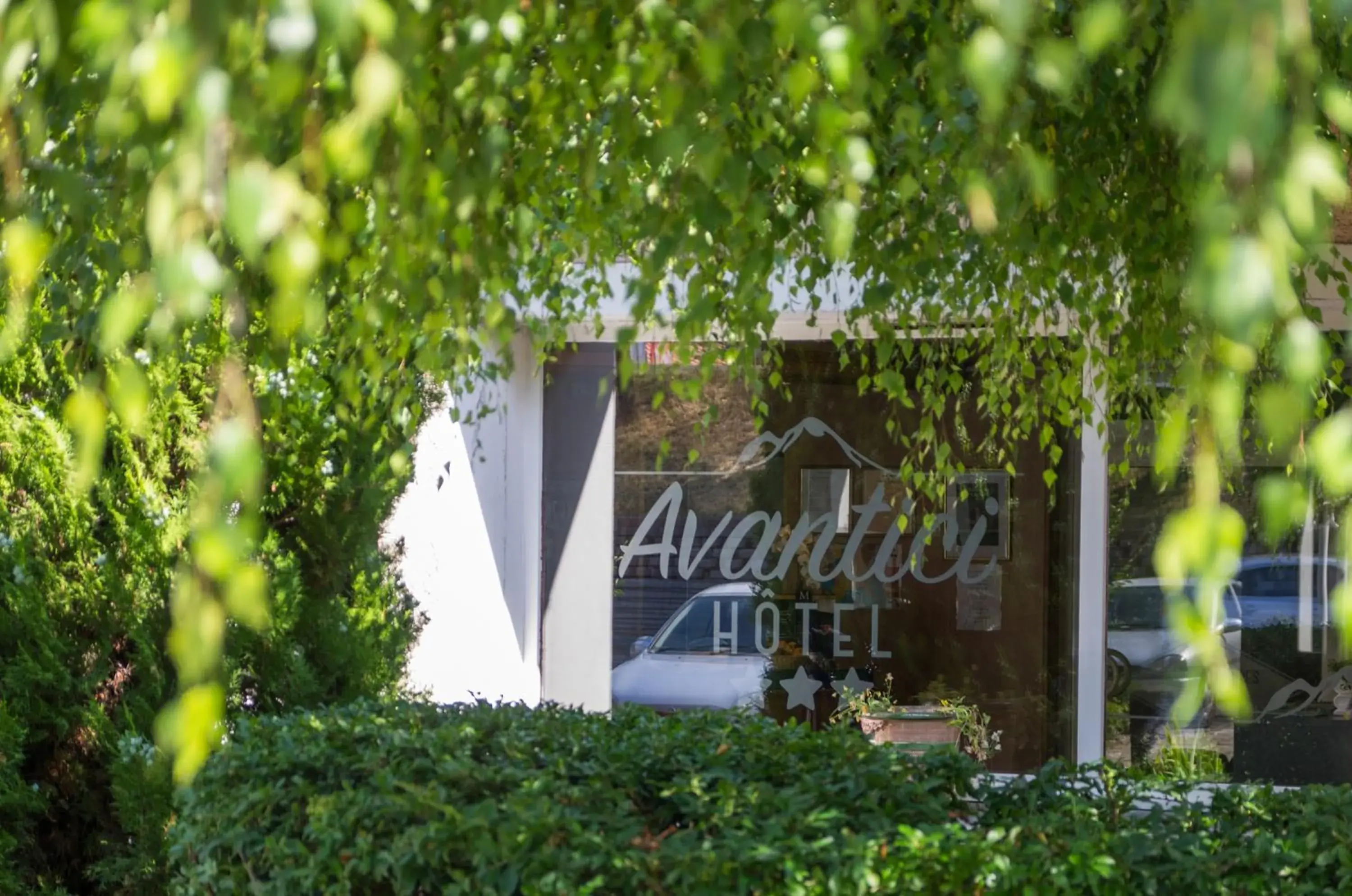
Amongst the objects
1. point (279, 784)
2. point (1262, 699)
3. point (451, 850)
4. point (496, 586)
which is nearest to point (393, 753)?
point (279, 784)

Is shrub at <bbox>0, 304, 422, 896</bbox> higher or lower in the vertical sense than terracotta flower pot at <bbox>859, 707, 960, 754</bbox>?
higher

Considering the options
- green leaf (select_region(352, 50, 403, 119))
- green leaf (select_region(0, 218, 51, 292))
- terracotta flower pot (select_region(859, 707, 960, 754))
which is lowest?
terracotta flower pot (select_region(859, 707, 960, 754))

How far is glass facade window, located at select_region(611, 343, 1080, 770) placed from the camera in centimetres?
598

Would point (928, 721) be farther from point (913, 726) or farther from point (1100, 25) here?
point (1100, 25)

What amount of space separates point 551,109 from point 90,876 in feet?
10.6

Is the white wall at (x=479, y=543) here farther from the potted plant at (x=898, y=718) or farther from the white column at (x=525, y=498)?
the potted plant at (x=898, y=718)

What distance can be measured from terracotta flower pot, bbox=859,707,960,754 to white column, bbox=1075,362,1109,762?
1.85 ft

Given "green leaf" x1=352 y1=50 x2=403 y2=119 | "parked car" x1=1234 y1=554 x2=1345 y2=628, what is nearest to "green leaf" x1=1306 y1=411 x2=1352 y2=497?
"green leaf" x1=352 y1=50 x2=403 y2=119

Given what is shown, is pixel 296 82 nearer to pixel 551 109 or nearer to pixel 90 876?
pixel 551 109

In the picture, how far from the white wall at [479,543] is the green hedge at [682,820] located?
203 cm

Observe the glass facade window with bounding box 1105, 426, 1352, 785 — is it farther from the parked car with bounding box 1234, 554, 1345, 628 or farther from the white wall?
the white wall

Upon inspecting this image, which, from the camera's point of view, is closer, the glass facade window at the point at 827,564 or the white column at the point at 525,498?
the glass facade window at the point at 827,564

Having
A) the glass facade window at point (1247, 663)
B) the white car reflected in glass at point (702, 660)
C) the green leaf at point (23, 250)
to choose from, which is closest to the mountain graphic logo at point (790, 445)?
the white car reflected in glass at point (702, 660)

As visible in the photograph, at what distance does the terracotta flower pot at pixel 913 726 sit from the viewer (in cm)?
585
